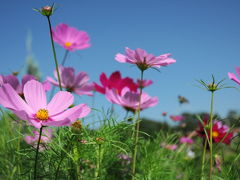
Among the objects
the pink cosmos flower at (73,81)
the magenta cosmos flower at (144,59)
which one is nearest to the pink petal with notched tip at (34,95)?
the magenta cosmos flower at (144,59)

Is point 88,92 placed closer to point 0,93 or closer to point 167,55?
point 167,55

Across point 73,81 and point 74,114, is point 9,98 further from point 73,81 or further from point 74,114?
point 73,81

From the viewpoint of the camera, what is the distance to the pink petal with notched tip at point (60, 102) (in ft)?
1.63

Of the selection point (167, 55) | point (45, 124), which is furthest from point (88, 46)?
point (45, 124)

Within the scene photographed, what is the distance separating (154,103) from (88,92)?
Answer: 245mm

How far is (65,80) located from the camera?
1.04m

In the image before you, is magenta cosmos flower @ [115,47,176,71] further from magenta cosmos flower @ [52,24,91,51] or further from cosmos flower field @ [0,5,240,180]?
magenta cosmos flower @ [52,24,91,51]

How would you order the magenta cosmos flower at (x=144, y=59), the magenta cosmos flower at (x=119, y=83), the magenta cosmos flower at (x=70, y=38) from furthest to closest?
the magenta cosmos flower at (x=70, y=38), the magenta cosmos flower at (x=119, y=83), the magenta cosmos flower at (x=144, y=59)

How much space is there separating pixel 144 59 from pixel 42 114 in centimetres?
31

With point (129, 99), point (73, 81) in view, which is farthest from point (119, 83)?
point (73, 81)

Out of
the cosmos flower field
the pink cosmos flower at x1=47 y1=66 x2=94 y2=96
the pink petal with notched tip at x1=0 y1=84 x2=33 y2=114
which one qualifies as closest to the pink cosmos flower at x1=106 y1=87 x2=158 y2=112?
the cosmos flower field

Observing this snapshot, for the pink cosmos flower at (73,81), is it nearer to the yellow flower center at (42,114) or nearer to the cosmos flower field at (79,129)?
the cosmos flower field at (79,129)

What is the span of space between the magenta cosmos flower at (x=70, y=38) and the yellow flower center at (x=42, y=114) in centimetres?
54

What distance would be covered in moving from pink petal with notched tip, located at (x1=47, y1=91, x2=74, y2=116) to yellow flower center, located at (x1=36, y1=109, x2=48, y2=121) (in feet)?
0.04
